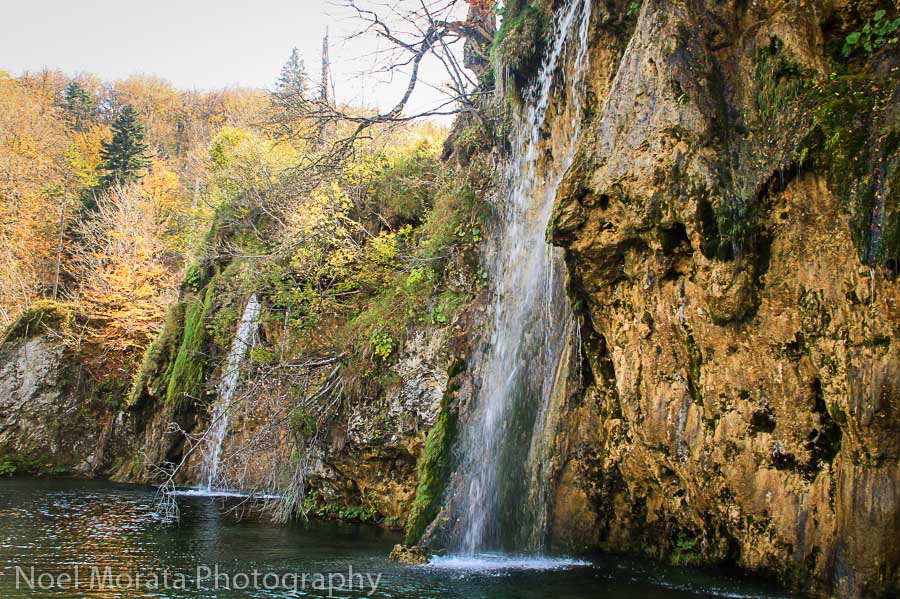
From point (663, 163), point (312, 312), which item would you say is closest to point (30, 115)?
point (312, 312)

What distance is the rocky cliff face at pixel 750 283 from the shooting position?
5332 mm

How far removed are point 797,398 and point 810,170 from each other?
6.53 feet

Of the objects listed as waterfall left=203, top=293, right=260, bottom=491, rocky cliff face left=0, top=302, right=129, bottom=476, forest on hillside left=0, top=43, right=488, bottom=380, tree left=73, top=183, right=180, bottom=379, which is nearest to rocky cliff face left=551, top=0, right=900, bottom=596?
forest on hillside left=0, top=43, right=488, bottom=380

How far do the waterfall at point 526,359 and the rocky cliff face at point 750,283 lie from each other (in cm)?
97

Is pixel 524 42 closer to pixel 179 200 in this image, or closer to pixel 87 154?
pixel 179 200

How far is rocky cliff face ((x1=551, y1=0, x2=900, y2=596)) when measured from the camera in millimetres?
5332

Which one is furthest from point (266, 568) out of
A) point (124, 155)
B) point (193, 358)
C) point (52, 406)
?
point (124, 155)

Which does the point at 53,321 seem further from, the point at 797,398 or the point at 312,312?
the point at 797,398

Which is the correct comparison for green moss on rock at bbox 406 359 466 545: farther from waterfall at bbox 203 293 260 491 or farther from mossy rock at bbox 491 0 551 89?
waterfall at bbox 203 293 260 491

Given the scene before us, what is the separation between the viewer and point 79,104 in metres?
43.0

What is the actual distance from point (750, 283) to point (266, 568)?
18.1ft

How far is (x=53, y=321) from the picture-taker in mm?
21500

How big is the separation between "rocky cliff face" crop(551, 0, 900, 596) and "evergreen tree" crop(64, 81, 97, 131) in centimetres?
4362

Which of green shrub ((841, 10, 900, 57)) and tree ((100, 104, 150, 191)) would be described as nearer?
green shrub ((841, 10, 900, 57))
